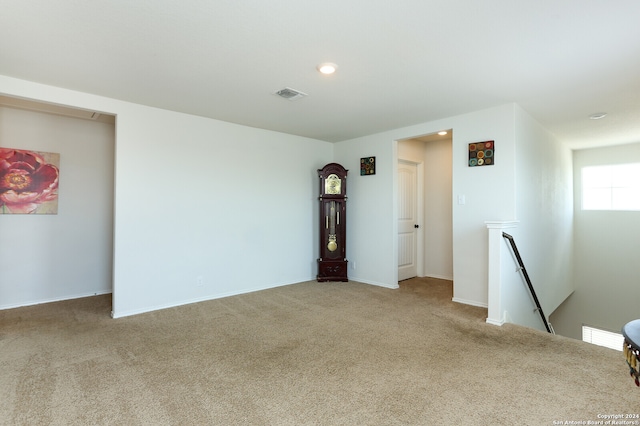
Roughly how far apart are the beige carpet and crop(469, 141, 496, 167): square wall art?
5.97ft

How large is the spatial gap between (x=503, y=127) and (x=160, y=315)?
448 cm

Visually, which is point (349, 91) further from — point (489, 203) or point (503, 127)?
point (489, 203)

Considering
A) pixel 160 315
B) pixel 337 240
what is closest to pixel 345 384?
pixel 160 315

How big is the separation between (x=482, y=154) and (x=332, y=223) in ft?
8.01

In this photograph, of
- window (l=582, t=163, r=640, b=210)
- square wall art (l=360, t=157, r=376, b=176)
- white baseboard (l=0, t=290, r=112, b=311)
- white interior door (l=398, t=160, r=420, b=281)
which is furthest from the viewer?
window (l=582, t=163, r=640, b=210)

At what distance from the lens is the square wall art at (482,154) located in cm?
392

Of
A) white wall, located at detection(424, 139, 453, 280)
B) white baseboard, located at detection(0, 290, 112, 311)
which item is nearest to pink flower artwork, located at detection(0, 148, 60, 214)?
white baseboard, located at detection(0, 290, 112, 311)

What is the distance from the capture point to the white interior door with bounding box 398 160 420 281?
18.8 feet

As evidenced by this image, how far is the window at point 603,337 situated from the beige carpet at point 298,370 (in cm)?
508

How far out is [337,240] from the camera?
5434mm

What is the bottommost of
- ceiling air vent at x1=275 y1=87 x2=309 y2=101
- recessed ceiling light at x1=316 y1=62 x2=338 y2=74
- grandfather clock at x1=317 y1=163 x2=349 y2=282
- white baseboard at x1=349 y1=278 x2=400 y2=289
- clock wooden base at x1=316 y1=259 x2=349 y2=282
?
white baseboard at x1=349 y1=278 x2=400 y2=289

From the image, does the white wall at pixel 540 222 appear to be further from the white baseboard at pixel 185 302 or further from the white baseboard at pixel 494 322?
the white baseboard at pixel 185 302

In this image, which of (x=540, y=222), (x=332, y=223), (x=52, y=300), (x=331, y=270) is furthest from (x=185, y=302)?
(x=540, y=222)

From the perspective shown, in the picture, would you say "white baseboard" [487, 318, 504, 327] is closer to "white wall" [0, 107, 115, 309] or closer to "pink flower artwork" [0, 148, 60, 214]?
"white wall" [0, 107, 115, 309]
